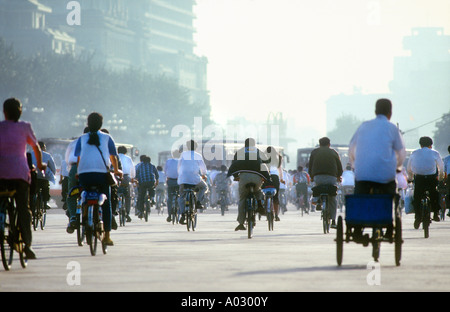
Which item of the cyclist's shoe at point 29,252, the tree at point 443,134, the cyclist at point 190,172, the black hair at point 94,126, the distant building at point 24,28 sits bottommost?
the cyclist's shoe at point 29,252

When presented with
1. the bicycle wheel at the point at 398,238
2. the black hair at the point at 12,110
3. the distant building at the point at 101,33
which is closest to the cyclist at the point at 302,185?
the bicycle wheel at the point at 398,238

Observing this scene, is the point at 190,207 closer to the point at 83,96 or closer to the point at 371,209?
the point at 371,209

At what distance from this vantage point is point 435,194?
819 inches

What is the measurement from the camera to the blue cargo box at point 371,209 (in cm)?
1282

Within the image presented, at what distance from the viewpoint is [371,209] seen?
42.2 ft

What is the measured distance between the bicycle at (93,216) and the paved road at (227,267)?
10.0 inches

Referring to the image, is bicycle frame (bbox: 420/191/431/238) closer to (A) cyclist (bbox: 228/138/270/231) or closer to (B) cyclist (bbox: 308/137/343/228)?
(B) cyclist (bbox: 308/137/343/228)

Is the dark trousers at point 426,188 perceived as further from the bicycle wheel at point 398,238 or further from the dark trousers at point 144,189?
the dark trousers at point 144,189

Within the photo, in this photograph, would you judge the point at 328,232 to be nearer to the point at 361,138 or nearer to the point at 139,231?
the point at 139,231

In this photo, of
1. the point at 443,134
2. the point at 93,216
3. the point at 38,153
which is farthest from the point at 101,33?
the point at 38,153

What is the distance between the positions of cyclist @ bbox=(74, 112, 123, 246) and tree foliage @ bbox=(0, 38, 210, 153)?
62.1 meters

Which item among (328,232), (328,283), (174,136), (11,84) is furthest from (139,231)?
(174,136)

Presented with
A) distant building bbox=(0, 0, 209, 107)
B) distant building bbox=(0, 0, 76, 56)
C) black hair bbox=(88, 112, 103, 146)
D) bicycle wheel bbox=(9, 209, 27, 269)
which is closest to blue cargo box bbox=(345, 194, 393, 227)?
bicycle wheel bbox=(9, 209, 27, 269)

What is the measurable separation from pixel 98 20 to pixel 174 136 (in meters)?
54.5
